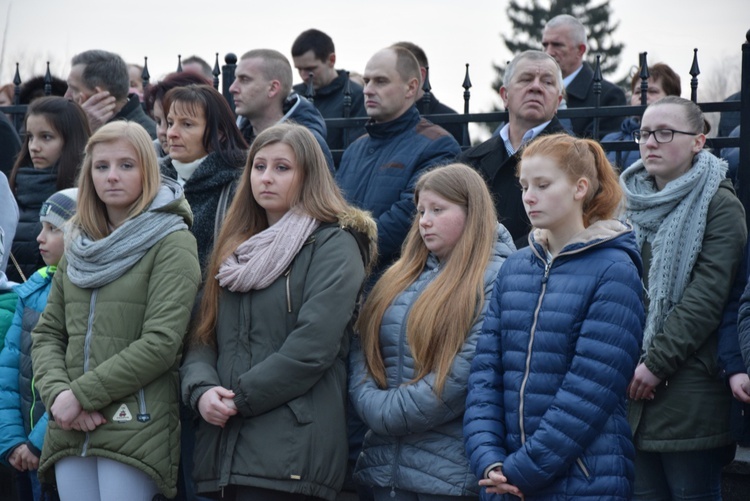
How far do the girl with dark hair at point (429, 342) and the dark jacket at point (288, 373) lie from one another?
0.15m

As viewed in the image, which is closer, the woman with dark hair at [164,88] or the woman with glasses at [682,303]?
the woman with glasses at [682,303]

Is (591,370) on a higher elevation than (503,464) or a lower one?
higher

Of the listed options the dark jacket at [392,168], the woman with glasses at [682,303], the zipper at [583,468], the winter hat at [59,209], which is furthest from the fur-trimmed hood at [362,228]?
the winter hat at [59,209]

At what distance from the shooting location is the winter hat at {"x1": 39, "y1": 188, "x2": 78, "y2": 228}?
17.6 feet

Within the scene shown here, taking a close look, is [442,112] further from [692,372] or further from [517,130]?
[692,372]

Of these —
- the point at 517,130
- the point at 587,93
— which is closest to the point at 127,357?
the point at 517,130

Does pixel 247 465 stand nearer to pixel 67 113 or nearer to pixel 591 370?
pixel 591 370

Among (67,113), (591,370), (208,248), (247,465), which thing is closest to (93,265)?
(208,248)

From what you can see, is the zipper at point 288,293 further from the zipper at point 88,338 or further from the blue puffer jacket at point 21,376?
the blue puffer jacket at point 21,376

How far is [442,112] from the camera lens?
284 inches

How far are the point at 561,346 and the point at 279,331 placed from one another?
4.14 feet

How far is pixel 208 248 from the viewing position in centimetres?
533

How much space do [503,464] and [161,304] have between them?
171cm

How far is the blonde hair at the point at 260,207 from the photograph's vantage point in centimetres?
470
